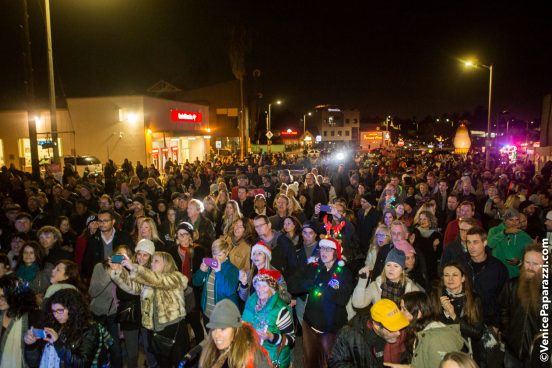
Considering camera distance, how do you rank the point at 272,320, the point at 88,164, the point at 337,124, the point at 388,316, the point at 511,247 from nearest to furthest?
the point at 388,316 → the point at 272,320 → the point at 511,247 → the point at 88,164 → the point at 337,124

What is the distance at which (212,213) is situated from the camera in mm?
9133

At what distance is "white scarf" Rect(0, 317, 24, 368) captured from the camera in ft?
13.6

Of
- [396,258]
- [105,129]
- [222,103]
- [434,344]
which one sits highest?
[222,103]

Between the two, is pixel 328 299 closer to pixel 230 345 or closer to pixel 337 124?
pixel 230 345

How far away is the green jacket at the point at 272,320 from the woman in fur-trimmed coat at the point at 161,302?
1002 mm

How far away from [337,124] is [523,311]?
12998cm

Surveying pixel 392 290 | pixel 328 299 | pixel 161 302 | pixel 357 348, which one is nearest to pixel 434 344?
pixel 357 348

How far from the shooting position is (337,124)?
431 feet

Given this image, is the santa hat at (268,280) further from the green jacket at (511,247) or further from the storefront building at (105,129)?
the storefront building at (105,129)

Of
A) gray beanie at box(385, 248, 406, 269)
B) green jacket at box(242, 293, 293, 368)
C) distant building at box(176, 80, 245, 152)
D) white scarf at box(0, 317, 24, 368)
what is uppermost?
distant building at box(176, 80, 245, 152)

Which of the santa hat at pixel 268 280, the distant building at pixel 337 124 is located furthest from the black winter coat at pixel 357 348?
the distant building at pixel 337 124

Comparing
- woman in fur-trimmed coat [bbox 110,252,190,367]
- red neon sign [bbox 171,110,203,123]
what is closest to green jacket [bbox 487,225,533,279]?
woman in fur-trimmed coat [bbox 110,252,190,367]

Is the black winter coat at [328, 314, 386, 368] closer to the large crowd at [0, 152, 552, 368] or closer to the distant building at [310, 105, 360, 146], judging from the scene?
the large crowd at [0, 152, 552, 368]

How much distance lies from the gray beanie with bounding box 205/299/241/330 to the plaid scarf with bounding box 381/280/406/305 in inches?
71.1
